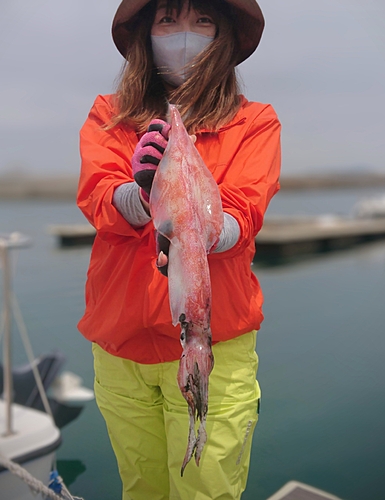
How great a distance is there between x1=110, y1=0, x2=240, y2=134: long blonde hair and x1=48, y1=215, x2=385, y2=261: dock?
36.7 feet

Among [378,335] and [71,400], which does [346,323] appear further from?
[71,400]

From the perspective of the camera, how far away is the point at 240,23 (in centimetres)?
142

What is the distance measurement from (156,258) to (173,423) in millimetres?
461

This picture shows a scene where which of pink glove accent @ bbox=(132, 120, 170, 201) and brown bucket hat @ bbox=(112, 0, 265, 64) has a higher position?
brown bucket hat @ bbox=(112, 0, 265, 64)

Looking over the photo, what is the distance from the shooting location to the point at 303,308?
771 centimetres

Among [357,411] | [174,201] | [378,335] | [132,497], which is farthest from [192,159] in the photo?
[378,335]

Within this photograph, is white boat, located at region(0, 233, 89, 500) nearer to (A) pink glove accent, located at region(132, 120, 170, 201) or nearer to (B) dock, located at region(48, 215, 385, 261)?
(A) pink glove accent, located at region(132, 120, 170, 201)

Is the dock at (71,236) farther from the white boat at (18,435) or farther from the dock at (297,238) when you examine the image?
the white boat at (18,435)

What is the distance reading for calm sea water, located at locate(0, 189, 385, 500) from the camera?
130 inches

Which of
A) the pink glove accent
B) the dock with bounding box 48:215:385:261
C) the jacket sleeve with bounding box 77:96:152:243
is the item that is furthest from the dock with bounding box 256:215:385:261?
the pink glove accent

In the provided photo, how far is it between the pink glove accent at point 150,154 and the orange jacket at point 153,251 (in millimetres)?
176

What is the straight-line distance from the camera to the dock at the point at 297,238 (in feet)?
43.6

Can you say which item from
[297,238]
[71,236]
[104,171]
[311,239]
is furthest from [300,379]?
[71,236]

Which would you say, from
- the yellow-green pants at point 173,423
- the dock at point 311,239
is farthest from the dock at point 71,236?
the yellow-green pants at point 173,423
